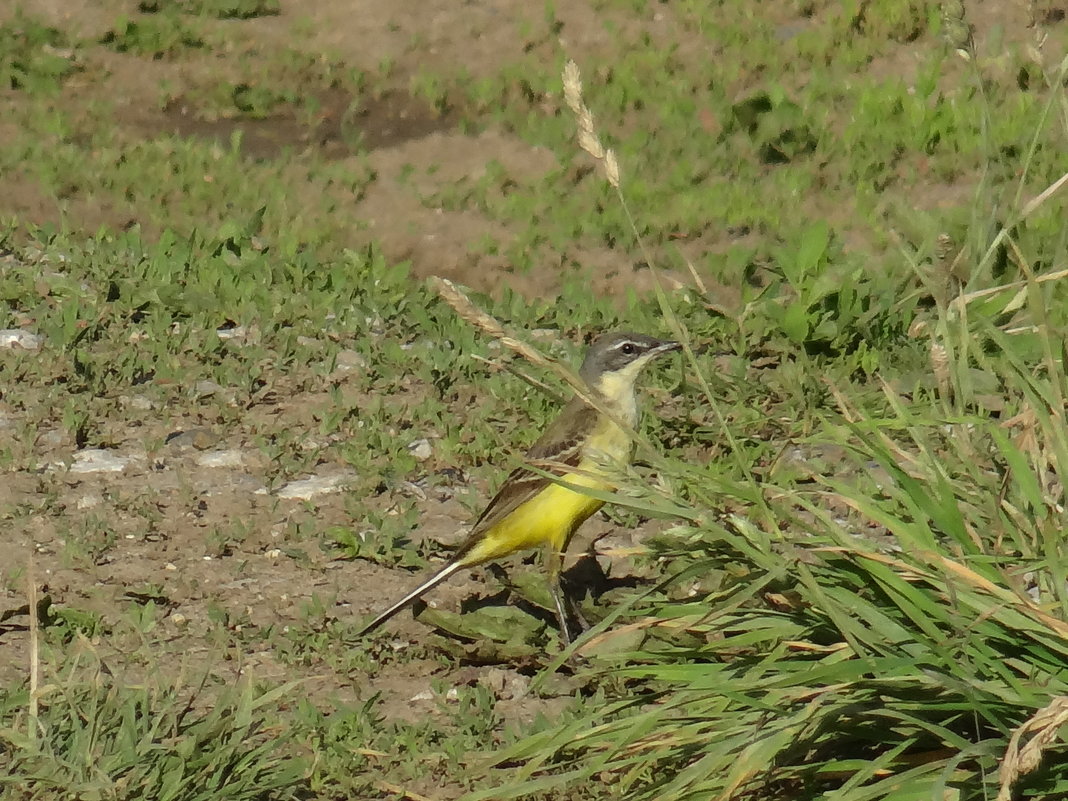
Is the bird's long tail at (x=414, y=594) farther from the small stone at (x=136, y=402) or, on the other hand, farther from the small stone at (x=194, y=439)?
the small stone at (x=136, y=402)

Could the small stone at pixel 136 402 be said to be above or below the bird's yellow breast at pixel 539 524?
below

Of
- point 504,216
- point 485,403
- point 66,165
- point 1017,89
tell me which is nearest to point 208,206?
point 66,165

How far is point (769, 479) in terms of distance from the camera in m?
5.53

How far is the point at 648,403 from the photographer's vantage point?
27.0 feet

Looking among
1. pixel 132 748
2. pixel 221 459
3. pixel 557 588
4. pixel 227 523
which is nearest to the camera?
pixel 132 748

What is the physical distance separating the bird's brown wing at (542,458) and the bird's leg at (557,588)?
0.82 feet

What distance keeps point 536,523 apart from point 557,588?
10.6 inches

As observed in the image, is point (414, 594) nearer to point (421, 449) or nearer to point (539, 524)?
point (539, 524)

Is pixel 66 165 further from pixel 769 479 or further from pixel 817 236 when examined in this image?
pixel 769 479

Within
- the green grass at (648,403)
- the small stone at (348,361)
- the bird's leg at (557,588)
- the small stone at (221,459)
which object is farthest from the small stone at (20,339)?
the bird's leg at (557,588)

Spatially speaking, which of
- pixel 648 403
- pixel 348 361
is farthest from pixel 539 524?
pixel 348 361

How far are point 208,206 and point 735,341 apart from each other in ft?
12.2

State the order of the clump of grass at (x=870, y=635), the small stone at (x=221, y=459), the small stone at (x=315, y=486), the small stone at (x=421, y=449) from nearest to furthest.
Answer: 1. the clump of grass at (x=870, y=635)
2. the small stone at (x=315, y=486)
3. the small stone at (x=221, y=459)
4. the small stone at (x=421, y=449)

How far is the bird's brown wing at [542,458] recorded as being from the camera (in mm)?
6617
